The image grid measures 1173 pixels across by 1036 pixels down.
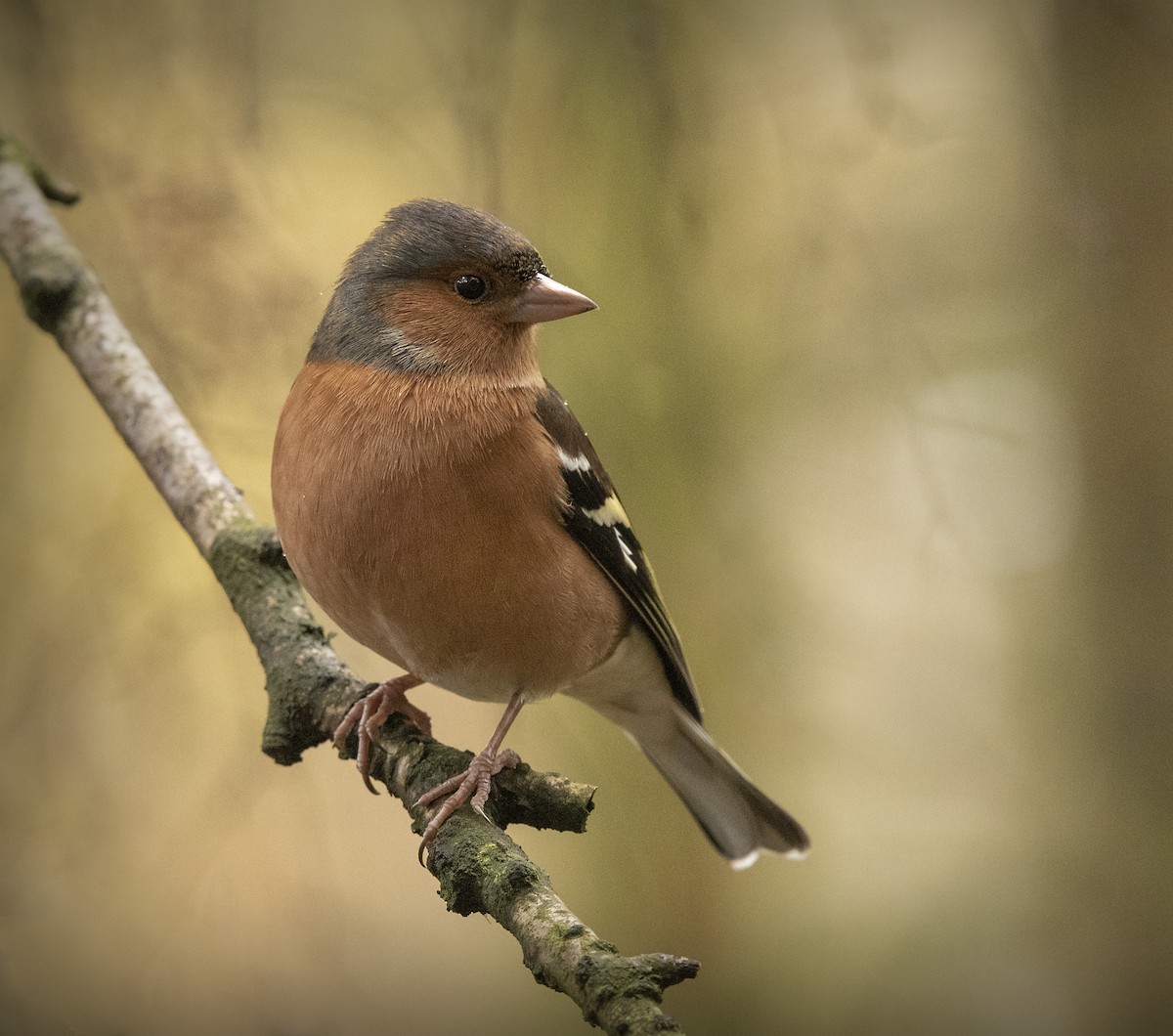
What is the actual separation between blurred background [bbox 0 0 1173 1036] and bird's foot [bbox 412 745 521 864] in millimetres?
2009

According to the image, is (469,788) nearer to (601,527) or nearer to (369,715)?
(369,715)

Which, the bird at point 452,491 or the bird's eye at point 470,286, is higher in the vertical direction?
the bird's eye at point 470,286

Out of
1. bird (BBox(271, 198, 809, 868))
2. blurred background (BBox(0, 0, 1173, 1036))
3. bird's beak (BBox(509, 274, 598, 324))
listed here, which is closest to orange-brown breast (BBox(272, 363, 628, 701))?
bird (BBox(271, 198, 809, 868))

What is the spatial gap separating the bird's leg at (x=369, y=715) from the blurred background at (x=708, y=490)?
160cm

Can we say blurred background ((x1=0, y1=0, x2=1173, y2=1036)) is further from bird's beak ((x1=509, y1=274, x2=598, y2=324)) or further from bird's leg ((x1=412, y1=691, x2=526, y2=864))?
bird's leg ((x1=412, y1=691, x2=526, y2=864))

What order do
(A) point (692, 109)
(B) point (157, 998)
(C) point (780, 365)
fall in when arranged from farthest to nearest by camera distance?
(C) point (780, 365), (A) point (692, 109), (B) point (157, 998)

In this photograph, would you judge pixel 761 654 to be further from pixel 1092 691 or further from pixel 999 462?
pixel 1092 691

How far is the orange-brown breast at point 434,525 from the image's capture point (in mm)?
2807

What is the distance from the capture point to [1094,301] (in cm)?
584

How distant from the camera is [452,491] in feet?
9.33

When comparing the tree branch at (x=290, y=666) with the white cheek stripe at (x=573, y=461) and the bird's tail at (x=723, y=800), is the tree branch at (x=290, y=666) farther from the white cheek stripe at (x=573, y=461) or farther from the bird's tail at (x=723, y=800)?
the bird's tail at (x=723, y=800)

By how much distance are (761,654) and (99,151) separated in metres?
3.69

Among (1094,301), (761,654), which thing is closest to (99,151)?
(761,654)

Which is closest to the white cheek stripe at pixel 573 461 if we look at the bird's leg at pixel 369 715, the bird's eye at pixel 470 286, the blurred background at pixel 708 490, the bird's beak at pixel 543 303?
the bird's beak at pixel 543 303
